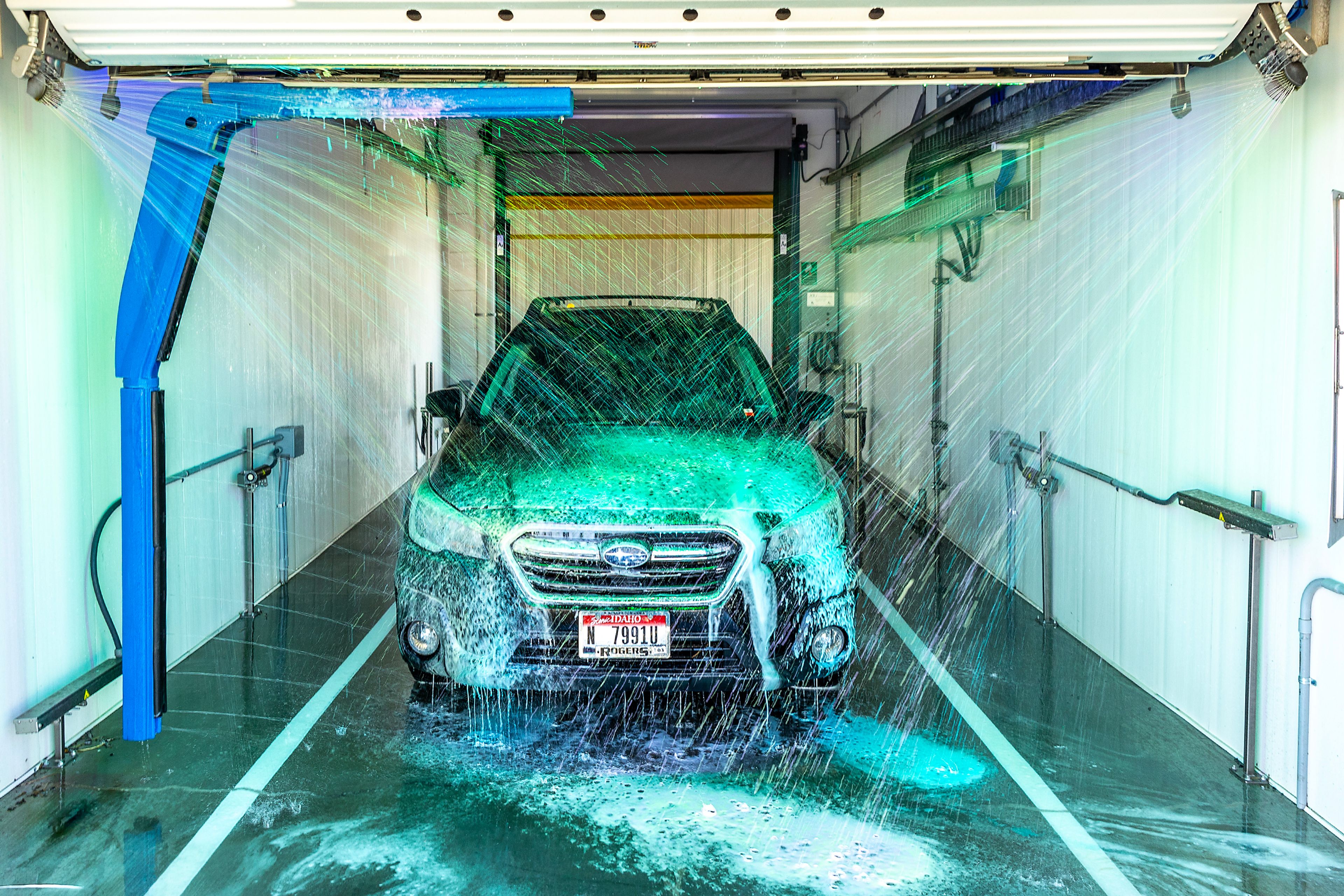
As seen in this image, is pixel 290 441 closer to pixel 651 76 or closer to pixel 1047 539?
pixel 651 76

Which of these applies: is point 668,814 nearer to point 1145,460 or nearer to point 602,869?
point 602,869

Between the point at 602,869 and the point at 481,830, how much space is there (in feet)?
1.54

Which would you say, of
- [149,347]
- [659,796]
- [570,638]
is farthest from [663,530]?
A: [149,347]

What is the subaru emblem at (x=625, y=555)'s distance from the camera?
157 inches

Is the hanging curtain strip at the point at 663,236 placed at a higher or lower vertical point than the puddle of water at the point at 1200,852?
higher

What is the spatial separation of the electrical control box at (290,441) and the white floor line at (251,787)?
4.81 feet

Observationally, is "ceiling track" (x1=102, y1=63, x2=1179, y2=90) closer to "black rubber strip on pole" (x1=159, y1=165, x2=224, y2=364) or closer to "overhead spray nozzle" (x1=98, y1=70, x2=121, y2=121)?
"overhead spray nozzle" (x1=98, y1=70, x2=121, y2=121)

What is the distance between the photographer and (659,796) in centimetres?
376

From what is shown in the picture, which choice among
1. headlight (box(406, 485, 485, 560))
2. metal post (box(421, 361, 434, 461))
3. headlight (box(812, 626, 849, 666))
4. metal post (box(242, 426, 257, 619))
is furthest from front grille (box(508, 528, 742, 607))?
metal post (box(421, 361, 434, 461))

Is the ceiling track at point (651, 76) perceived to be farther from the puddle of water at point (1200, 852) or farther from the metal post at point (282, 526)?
the metal post at point (282, 526)

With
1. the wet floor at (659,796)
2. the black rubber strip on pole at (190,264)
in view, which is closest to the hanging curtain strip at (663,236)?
the wet floor at (659,796)

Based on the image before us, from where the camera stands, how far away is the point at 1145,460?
15.8 ft

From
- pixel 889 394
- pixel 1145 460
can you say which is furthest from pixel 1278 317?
pixel 889 394

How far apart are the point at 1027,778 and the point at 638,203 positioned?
33.2 feet
